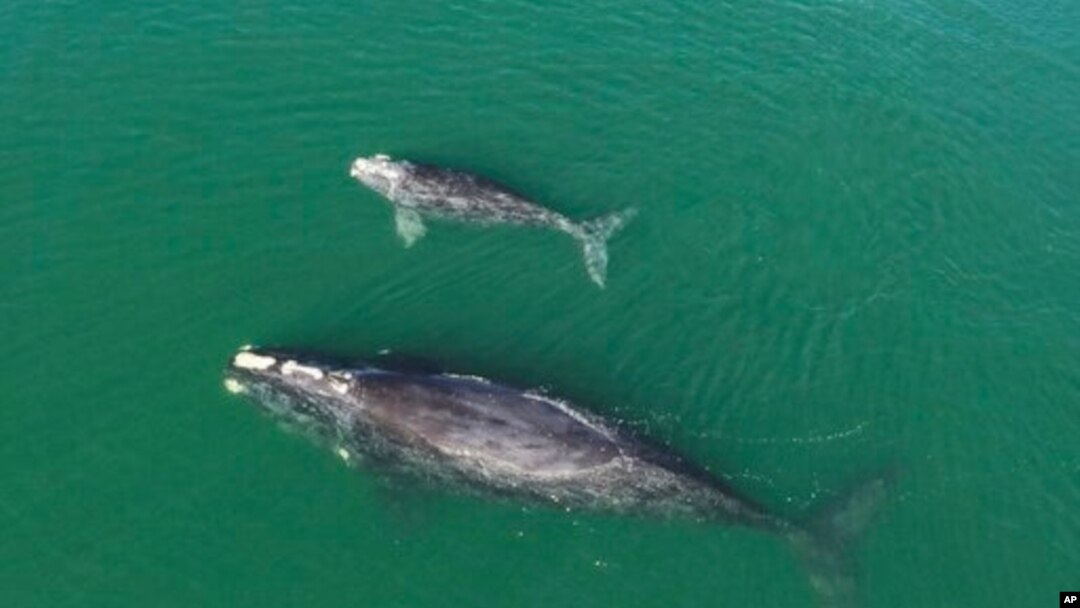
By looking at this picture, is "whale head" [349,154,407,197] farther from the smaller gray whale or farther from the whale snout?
the whale snout

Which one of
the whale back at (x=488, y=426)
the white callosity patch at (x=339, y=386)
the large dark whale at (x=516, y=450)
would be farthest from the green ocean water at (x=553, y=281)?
the white callosity patch at (x=339, y=386)

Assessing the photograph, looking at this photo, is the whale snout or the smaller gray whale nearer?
the whale snout

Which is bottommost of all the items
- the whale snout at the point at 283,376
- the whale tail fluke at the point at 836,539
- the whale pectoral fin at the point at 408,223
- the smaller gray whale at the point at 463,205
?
the whale tail fluke at the point at 836,539

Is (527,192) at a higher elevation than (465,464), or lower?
higher

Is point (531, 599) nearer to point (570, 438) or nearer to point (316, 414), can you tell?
point (570, 438)

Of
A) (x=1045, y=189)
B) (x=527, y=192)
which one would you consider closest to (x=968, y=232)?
(x=1045, y=189)

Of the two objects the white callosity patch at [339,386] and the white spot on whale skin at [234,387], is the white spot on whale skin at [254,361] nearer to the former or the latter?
the white spot on whale skin at [234,387]

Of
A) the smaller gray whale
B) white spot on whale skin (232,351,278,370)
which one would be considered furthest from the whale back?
the smaller gray whale
